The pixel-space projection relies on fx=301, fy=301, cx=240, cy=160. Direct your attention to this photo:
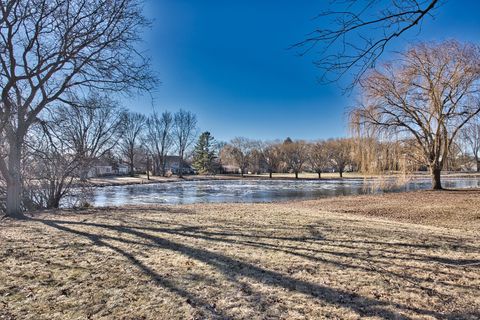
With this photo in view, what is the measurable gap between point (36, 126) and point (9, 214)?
2545 mm

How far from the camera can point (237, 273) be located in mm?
3426

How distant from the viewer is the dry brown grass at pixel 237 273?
8.52ft

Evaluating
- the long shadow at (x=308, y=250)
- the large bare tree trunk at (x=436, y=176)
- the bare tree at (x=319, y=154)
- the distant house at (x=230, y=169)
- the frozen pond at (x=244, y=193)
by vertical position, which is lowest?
the frozen pond at (x=244, y=193)

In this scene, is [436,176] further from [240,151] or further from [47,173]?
[240,151]

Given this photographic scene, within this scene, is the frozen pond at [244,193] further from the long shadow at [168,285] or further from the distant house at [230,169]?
the distant house at [230,169]

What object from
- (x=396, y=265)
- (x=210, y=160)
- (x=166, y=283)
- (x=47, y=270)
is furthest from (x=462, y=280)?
(x=210, y=160)

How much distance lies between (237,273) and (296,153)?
5677 cm

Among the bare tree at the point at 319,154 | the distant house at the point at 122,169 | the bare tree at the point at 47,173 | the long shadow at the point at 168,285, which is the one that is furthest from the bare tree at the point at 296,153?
the long shadow at the point at 168,285

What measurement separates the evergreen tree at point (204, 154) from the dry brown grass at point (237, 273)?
57.5 meters

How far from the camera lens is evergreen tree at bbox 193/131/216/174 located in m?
63.4

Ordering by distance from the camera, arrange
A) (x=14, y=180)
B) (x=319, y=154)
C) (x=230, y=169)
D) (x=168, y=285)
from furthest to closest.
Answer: (x=230, y=169) → (x=319, y=154) → (x=14, y=180) → (x=168, y=285)

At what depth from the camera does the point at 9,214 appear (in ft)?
25.8

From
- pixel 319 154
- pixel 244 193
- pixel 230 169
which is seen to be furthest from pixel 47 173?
pixel 230 169

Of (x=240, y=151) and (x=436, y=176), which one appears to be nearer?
(x=436, y=176)
